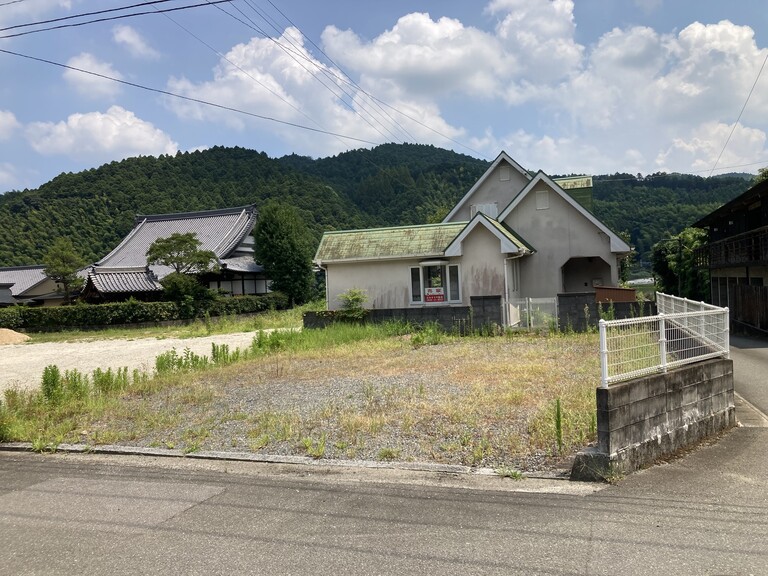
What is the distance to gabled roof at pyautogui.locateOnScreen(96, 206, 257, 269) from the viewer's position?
39.5 metres

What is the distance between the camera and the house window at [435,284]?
59.6 ft

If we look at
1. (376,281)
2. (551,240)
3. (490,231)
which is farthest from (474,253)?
→ (551,240)

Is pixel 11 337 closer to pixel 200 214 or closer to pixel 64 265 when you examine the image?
pixel 64 265

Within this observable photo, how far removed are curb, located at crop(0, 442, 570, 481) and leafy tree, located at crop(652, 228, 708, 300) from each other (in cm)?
3138

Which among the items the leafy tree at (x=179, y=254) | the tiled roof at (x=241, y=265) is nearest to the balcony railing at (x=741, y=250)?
the leafy tree at (x=179, y=254)

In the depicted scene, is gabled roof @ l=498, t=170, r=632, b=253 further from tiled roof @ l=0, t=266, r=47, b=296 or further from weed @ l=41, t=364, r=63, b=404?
tiled roof @ l=0, t=266, r=47, b=296

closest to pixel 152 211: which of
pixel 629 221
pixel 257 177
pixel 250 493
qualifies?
pixel 257 177

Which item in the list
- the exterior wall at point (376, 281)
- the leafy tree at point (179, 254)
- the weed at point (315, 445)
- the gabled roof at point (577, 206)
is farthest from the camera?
the leafy tree at point (179, 254)

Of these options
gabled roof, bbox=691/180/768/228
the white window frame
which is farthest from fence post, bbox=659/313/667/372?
gabled roof, bbox=691/180/768/228

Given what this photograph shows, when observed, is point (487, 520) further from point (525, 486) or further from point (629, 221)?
point (629, 221)

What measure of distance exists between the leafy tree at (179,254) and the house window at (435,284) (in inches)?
597

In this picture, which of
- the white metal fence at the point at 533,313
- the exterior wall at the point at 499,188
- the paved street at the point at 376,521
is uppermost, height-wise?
the exterior wall at the point at 499,188

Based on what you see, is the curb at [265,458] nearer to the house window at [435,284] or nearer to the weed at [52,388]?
the weed at [52,388]

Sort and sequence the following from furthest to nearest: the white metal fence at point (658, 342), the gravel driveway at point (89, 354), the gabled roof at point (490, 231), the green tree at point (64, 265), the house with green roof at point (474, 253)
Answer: the green tree at point (64, 265) → the house with green roof at point (474, 253) → the gabled roof at point (490, 231) → the gravel driveway at point (89, 354) → the white metal fence at point (658, 342)
